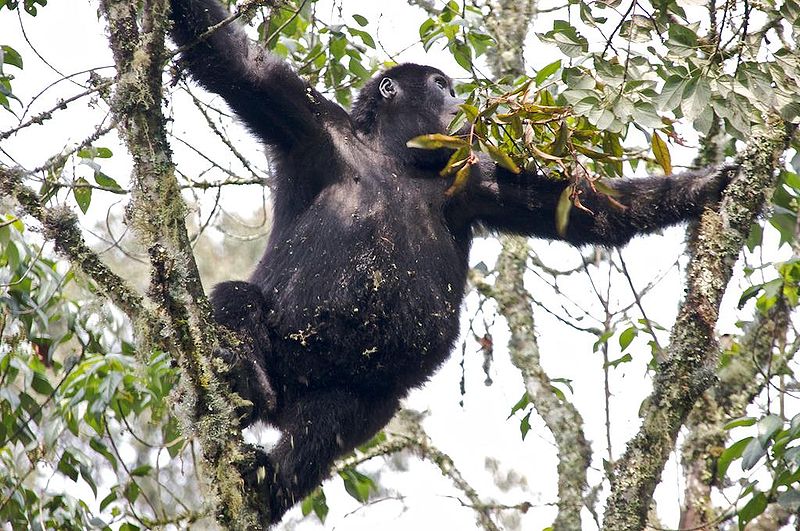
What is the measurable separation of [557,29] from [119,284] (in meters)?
2.36

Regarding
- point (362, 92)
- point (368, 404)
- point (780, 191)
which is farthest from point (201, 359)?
point (780, 191)

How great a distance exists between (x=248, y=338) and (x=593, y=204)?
2.20m

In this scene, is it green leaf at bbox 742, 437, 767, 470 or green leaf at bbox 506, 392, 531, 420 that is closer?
green leaf at bbox 742, 437, 767, 470

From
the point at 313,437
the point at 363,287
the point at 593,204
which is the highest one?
the point at 593,204

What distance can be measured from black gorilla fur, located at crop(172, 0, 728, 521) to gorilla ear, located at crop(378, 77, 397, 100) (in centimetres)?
47

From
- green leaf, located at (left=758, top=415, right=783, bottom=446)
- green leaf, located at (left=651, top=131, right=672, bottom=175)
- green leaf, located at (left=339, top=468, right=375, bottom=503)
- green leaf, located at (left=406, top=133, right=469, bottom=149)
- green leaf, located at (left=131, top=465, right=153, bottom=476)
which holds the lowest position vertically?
green leaf, located at (left=131, top=465, right=153, bottom=476)

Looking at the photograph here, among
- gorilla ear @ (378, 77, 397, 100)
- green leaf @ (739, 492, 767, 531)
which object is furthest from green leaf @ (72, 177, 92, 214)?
green leaf @ (739, 492, 767, 531)

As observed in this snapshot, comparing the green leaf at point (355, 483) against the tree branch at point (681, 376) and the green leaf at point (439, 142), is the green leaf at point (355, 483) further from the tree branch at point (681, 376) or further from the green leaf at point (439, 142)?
the green leaf at point (439, 142)

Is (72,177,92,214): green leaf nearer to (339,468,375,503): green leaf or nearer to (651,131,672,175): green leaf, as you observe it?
(339,468,375,503): green leaf

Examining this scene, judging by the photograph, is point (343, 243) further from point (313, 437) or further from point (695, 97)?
point (695, 97)

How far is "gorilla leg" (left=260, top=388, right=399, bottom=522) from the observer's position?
4594 mm

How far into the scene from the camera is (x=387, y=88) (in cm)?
597

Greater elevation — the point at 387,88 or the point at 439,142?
the point at 387,88

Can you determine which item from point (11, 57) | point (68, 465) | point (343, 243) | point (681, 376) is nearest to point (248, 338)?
point (343, 243)
